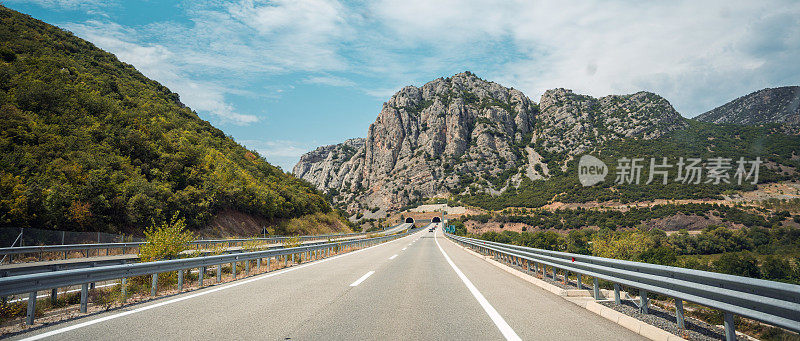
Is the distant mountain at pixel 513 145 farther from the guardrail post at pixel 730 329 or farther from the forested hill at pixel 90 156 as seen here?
the guardrail post at pixel 730 329

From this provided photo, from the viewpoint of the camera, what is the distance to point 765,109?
110 metres

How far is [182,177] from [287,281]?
32.4 metres

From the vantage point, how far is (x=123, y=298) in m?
6.62

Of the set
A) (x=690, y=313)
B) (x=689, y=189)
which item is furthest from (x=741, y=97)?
(x=690, y=313)

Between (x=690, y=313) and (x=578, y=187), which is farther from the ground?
(x=578, y=187)

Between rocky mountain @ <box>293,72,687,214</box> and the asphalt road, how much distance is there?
371 ft

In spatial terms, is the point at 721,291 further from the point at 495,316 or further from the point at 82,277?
the point at 82,277

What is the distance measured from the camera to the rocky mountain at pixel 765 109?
99.4m

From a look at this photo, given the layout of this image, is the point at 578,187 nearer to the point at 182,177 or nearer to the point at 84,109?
the point at 182,177

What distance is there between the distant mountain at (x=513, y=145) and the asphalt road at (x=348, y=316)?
85.4m

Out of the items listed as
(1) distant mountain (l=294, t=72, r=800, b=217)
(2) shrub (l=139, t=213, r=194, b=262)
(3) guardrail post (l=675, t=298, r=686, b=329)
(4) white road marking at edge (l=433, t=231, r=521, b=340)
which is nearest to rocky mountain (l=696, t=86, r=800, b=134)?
(1) distant mountain (l=294, t=72, r=800, b=217)
